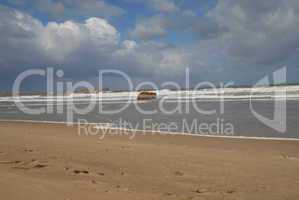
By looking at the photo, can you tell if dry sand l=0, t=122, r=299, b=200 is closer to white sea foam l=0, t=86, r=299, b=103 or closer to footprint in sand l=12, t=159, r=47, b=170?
footprint in sand l=12, t=159, r=47, b=170

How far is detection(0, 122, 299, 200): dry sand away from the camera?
5.40 metres

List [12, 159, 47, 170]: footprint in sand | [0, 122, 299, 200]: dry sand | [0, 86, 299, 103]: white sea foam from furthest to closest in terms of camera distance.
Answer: [0, 86, 299, 103]: white sea foam → [12, 159, 47, 170]: footprint in sand → [0, 122, 299, 200]: dry sand

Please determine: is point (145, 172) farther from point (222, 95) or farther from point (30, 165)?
point (222, 95)

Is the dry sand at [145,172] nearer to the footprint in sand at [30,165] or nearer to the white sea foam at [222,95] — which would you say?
the footprint in sand at [30,165]

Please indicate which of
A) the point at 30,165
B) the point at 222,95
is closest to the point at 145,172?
the point at 30,165

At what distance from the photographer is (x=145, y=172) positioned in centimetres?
729

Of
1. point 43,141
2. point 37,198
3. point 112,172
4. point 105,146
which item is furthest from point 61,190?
point 43,141

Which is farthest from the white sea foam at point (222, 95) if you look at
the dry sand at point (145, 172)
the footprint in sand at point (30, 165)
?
the footprint in sand at point (30, 165)

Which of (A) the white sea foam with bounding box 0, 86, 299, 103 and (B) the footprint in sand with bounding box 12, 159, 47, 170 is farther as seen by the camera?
(A) the white sea foam with bounding box 0, 86, 299, 103

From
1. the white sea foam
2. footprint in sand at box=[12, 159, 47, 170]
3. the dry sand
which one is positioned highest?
the white sea foam

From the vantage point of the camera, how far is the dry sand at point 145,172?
540 cm

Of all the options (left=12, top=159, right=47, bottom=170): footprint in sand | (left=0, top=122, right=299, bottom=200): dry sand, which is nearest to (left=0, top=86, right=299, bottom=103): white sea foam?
(left=0, top=122, right=299, bottom=200): dry sand

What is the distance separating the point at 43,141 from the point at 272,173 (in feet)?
26.3

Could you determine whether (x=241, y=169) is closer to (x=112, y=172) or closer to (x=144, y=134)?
(x=112, y=172)
